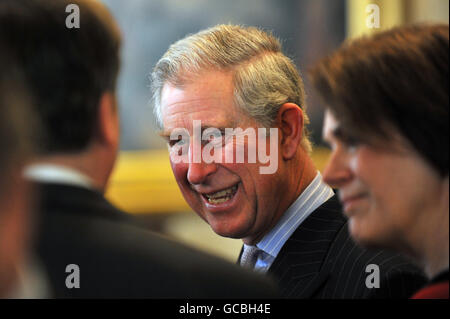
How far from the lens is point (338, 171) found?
1.85m

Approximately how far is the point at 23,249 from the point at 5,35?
449mm

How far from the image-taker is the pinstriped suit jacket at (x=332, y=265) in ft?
7.34

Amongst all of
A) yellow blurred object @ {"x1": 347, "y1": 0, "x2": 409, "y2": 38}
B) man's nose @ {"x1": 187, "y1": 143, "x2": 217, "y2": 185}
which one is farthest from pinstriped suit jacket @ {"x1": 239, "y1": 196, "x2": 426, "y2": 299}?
yellow blurred object @ {"x1": 347, "y1": 0, "x2": 409, "y2": 38}

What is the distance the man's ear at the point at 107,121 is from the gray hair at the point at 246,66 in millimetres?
1328

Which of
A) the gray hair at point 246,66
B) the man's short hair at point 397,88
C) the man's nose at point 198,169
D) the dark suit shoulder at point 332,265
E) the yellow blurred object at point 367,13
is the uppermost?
the yellow blurred object at point 367,13

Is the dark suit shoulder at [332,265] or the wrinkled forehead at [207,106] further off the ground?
the wrinkled forehead at [207,106]

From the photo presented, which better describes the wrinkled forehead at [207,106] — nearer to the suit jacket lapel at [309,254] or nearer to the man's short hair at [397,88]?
the suit jacket lapel at [309,254]

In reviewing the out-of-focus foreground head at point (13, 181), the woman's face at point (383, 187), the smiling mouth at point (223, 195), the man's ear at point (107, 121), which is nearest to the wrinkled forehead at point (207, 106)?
the smiling mouth at point (223, 195)

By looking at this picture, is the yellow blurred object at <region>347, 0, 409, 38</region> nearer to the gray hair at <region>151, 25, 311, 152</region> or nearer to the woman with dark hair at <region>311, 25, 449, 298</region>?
the gray hair at <region>151, 25, 311, 152</region>

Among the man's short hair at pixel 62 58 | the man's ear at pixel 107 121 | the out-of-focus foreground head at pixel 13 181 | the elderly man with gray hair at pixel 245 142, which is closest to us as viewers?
the out-of-focus foreground head at pixel 13 181

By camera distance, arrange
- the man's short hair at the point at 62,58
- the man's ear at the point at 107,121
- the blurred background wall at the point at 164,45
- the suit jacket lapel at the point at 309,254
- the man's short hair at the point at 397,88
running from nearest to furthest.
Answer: the man's short hair at the point at 62,58 < the man's ear at the point at 107,121 < the man's short hair at the point at 397,88 < the suit jacket lapel at the point at 309,254 < the blurred background wall at the point at 164,45

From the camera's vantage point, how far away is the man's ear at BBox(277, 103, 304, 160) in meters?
2.91

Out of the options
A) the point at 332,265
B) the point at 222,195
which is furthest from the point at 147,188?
the point at 332,265
